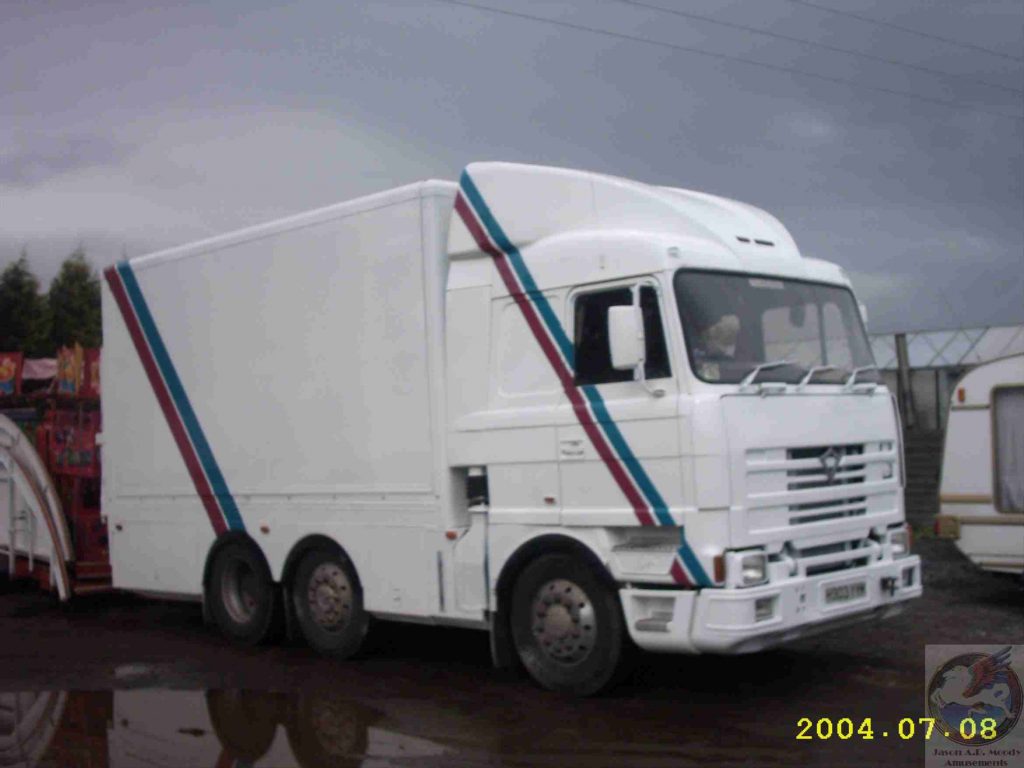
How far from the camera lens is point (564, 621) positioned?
26.5 feet

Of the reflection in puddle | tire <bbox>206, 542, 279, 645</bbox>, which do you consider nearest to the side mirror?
the reflection in puddle

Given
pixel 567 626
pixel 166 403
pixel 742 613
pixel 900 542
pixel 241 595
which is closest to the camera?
pixel 742 613

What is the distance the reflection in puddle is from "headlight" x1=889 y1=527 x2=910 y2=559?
3585mm

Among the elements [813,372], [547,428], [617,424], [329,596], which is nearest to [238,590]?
→ [329,596]

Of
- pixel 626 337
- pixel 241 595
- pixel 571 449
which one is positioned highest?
pixel 626 337

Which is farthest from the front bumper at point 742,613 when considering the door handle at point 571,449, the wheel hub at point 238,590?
the wheel hub at point 238,590

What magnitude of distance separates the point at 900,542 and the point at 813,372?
1468mm

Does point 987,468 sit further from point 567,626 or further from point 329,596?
point 329,596

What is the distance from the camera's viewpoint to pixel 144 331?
11.6m

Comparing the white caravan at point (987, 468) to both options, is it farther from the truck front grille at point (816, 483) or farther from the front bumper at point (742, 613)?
the front bumper at point (742, 613)

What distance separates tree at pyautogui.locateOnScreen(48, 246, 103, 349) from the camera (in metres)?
38.1

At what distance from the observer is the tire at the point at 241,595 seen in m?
10.3

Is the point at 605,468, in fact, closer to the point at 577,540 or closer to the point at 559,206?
the point at 577,540

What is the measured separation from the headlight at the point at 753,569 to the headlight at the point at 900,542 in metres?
1.54
